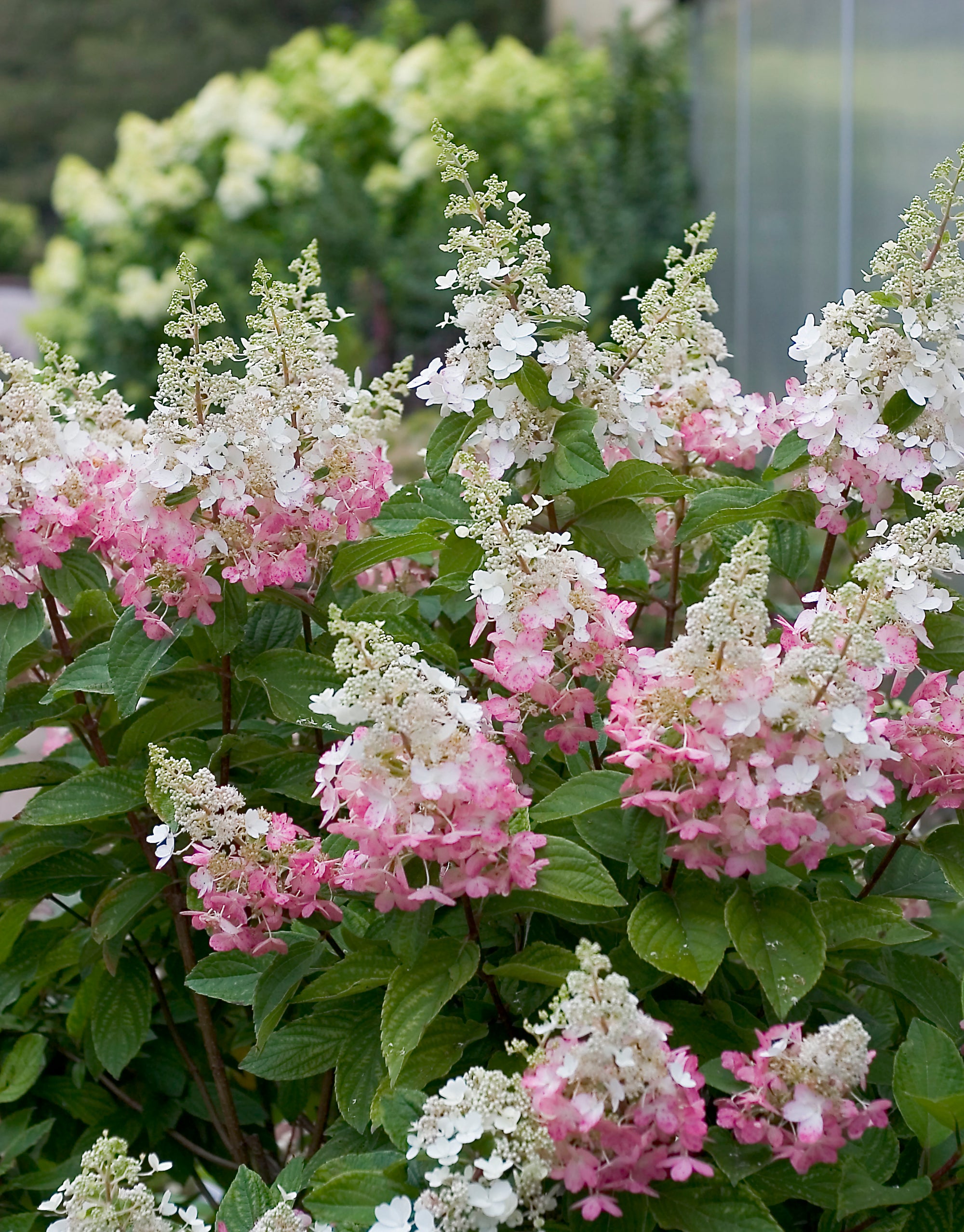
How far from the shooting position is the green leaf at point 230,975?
91cm

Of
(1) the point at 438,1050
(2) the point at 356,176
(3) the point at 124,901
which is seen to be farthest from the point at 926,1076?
(2) the point at 356,176

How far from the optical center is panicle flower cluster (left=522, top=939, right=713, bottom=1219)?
25.4 inches

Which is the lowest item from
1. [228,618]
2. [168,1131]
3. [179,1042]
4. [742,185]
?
[742,185]

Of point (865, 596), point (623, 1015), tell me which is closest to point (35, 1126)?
point (623, 1015)

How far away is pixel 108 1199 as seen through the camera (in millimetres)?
744

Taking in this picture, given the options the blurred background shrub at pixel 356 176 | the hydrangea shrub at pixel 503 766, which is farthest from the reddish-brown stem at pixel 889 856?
the blurred background shrub at pixel 356 176

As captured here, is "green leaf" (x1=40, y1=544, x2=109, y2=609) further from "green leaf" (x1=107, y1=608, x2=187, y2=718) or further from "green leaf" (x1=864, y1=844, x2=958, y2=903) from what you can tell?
"green leaf" (x1=864, y1=844, x2=958, y2=903)

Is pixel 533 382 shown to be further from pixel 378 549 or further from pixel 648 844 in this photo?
pixel 648 844

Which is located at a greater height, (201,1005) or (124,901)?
(124,901)

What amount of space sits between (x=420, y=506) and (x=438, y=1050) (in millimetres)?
412

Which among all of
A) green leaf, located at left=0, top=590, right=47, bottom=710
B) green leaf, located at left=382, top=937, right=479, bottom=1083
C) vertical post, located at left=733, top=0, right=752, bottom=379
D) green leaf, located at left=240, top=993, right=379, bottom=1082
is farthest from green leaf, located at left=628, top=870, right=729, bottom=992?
vertical post, located at left=733, top=0, right=752, bottom=379

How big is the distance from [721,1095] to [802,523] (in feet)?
1.39

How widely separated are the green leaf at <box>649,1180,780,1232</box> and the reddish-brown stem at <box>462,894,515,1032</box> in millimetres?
161

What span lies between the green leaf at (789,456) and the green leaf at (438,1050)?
0.45 metres
